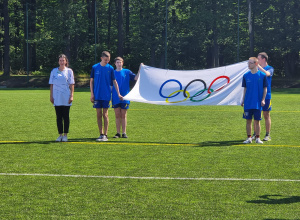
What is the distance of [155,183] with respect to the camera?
7680mm

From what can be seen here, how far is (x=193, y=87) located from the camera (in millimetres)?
13117

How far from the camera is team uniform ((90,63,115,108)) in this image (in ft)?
39.4

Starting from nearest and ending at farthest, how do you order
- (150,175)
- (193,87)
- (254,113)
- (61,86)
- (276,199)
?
(276,199)
(150,175)
(254,113)
(61,86)
(193,87)

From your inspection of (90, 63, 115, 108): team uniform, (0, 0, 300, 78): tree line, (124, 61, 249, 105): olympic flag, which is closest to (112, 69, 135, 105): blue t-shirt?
(124, 61, 249, 105): olympic flag

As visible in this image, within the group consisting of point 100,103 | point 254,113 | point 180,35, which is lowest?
point 254,113

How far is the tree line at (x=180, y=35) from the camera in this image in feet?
175

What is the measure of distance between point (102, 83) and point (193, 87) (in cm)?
227

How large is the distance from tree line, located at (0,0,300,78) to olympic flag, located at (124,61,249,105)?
3774cm

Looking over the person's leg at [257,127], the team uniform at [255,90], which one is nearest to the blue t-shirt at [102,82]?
the team uniform at [255,90]

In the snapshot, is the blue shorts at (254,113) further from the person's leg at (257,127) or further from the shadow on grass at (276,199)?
the shadow on grass at (276,199)

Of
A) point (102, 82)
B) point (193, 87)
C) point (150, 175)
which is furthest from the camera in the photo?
point (193, 87)

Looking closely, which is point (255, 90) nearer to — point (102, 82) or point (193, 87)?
point (193, 87)

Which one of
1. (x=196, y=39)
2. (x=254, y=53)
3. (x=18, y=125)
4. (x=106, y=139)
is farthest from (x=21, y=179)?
(x=196, y=39)

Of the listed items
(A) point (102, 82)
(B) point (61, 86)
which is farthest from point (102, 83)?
(B) point (61, 86)
